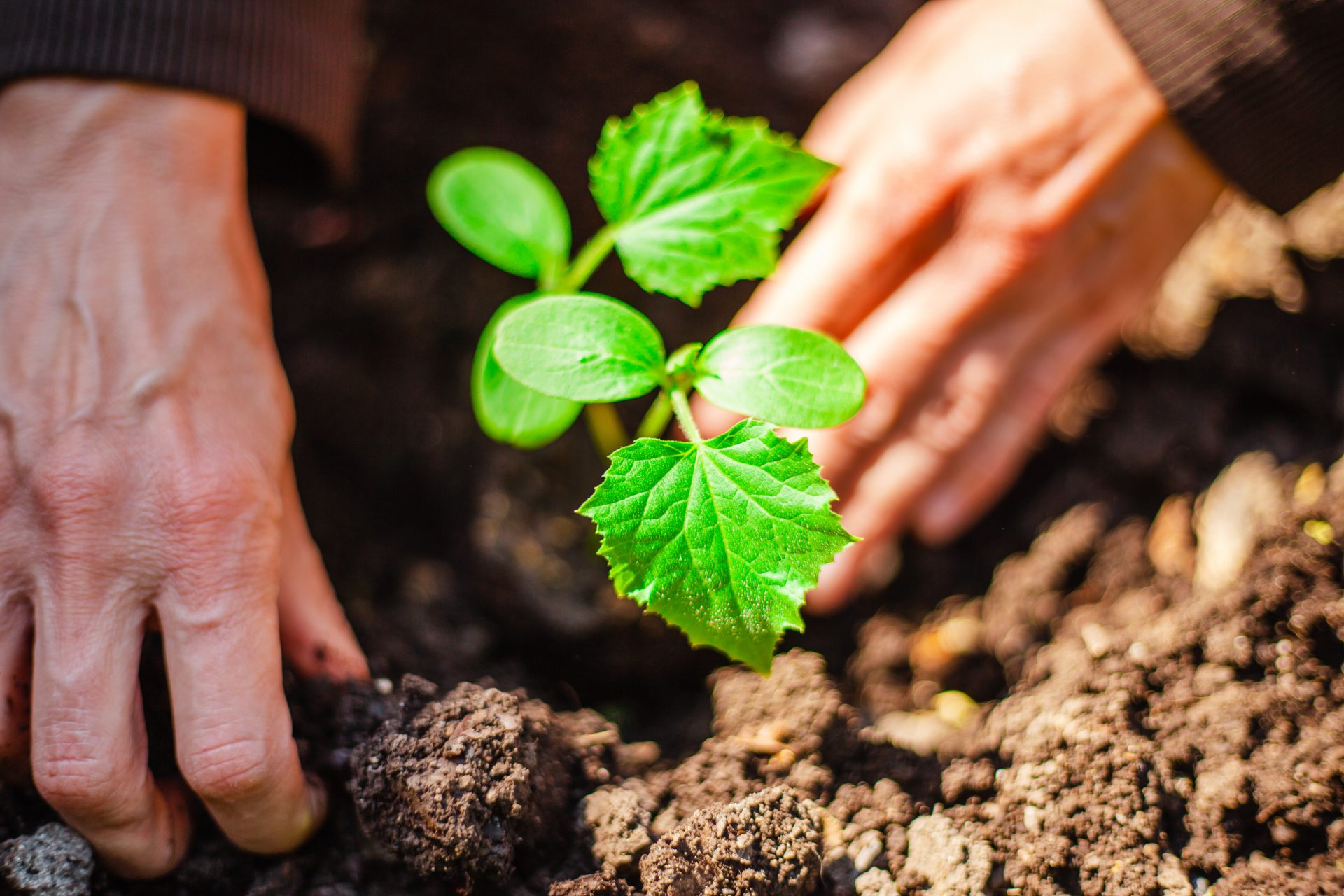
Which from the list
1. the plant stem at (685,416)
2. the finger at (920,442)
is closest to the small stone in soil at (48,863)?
the plant stem at (685,416)

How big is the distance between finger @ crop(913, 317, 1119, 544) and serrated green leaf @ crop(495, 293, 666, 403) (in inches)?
39.4

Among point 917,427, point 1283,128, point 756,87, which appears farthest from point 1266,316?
point 756,87

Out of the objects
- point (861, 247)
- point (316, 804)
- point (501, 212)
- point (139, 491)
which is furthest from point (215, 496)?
point (861, 247)

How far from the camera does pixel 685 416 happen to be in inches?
41.9

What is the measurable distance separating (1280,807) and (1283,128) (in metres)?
1.21

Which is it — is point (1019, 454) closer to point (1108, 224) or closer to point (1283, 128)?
point (1108, 224)

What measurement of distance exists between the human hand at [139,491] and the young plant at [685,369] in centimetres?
40

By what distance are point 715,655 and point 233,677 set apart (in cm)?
96

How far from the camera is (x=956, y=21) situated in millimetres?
1814

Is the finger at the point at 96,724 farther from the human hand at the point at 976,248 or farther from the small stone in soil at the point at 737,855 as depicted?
the human hand at the point at 976,248

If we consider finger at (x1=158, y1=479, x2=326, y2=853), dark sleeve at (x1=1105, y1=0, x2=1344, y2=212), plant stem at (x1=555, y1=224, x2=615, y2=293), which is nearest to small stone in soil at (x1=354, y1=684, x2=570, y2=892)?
finger at (x1=158, y1=479, x2=326, y2=853)

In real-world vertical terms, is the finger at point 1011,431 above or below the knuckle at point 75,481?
above

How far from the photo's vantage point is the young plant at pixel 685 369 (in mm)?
965

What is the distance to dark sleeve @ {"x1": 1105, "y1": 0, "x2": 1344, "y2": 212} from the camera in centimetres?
142
